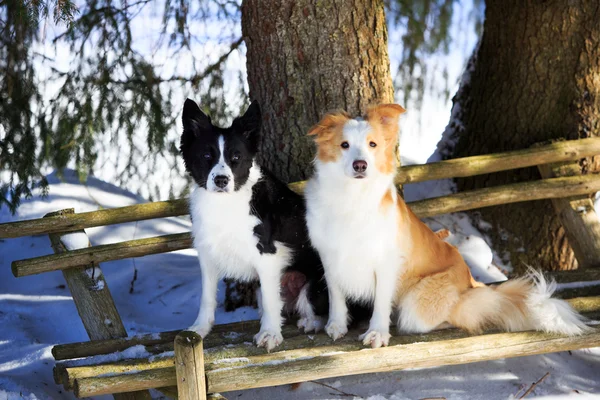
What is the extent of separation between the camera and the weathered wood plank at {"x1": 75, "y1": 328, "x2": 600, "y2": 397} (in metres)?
3.01

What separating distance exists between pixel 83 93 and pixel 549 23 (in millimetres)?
3584

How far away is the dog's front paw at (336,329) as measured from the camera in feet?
11.1

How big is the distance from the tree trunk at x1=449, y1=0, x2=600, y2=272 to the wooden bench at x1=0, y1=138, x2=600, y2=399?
0.37m


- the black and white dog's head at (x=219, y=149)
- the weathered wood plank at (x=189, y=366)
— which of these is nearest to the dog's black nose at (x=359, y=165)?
the black and white dog's head at (x=219, y=149)

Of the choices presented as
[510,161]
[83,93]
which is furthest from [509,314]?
[83,93]

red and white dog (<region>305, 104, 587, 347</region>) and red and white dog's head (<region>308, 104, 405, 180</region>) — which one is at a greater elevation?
red and white dog's head (<region>308, 104, 405, 180</region>)

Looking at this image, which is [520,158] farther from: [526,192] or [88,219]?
[88,219]

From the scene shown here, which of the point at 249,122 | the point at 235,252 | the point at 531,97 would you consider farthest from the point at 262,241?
the point at 531,97

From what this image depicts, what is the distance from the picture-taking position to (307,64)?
4234mm

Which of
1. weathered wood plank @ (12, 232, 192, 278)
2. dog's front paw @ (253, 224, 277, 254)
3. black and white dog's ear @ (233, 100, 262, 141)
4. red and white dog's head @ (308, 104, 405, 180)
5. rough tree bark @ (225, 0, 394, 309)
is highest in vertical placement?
rough tree bark @ (225, 0, 394, 309)

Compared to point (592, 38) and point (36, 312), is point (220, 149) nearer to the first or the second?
point (36, 312)

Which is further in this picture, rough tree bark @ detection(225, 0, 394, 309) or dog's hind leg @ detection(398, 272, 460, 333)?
rough tree bark @ detection(225, 0, 394, 309)

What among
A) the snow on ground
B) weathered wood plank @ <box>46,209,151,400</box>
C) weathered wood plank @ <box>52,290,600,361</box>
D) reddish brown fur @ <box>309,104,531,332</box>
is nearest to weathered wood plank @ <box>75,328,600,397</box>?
reddish brown fur @ <box>309,104,531,332</box>

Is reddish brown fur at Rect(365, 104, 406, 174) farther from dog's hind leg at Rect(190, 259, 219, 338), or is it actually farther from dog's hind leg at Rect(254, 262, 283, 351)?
dog's hind leg at Rect(190, 259, 219, 338)
